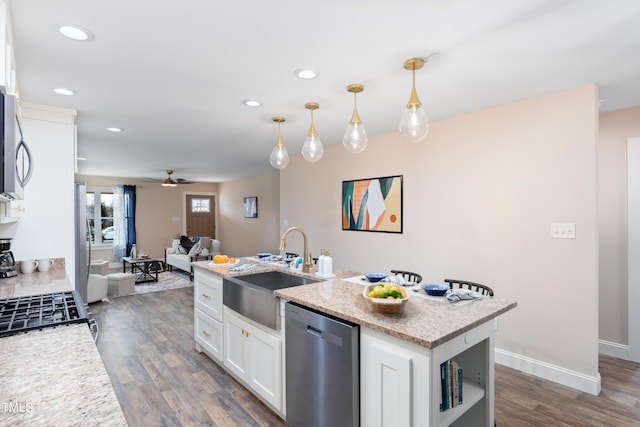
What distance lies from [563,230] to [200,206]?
932cm

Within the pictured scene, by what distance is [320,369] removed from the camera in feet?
5.87

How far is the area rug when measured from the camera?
237 inches

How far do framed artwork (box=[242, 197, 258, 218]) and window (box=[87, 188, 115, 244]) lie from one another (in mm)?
3381

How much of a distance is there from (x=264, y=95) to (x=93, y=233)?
7.87 meters

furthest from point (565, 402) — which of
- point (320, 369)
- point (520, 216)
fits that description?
point (320, 369)

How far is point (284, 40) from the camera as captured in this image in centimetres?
187

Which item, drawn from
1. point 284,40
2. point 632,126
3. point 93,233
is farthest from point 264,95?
point 93,233

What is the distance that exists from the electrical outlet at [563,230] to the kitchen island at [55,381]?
305cm

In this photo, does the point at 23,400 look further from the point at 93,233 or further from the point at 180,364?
the point at 93,233

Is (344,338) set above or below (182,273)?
above

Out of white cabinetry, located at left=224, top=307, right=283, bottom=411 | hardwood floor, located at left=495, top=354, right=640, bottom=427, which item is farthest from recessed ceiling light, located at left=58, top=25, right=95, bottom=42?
hardwood floor, located at left=495, top=354, right=640, bottom=427

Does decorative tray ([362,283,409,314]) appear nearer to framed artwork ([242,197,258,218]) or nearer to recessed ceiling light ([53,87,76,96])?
recessed ceiling light ([53,87,76,96])

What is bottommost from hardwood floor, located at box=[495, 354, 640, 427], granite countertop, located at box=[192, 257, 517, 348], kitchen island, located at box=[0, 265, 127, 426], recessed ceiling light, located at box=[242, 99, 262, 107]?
hardwood floor, located at box=[495, 354, 640, 427]

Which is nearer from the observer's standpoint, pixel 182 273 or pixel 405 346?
pixel 405 346
